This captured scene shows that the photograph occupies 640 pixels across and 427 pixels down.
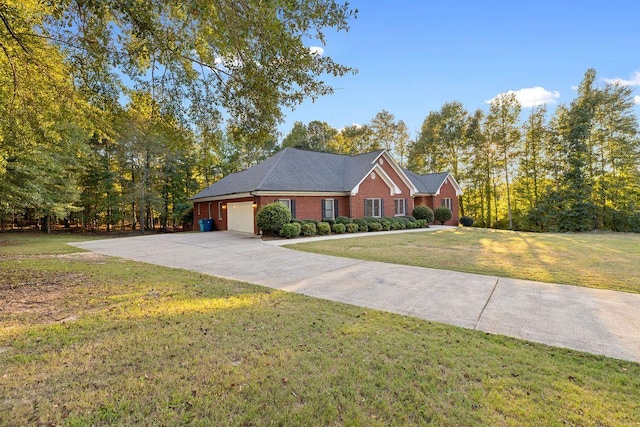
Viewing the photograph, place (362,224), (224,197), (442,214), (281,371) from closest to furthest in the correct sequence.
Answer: (281,371) → (362,224) → (224,197) → (442,214)

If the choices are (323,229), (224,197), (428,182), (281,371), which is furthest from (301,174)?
(281,371)

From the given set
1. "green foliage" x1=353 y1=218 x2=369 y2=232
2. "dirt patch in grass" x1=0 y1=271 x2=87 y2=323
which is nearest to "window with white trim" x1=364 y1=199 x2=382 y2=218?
"green foliage" x1=353 y1=218 x2=369 y2=232

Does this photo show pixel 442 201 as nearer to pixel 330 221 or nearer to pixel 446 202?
pixel 446 202

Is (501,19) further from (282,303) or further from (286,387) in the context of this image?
Result: (286,387)

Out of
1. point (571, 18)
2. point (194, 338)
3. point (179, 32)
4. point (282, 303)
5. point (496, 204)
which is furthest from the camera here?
point (496, 204)

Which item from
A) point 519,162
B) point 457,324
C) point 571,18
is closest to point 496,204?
point 519,162

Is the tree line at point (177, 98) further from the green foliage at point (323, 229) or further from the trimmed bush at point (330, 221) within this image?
the trimmed bush at point (330, 221)

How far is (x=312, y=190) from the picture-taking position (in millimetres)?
19375

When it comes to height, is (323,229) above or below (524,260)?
above

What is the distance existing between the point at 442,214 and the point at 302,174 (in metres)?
14.0

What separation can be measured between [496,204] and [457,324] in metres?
34.6

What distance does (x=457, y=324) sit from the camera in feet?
14.6

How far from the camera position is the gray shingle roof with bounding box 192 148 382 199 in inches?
747

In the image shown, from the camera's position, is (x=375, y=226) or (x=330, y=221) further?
(x=375, y=226)
